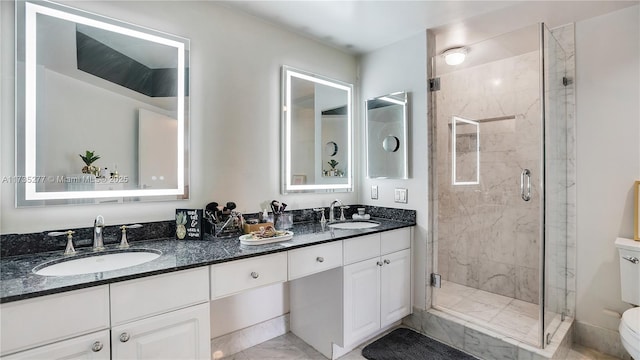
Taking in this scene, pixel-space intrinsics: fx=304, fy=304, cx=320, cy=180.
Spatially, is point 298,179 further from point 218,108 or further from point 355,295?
point 355,295

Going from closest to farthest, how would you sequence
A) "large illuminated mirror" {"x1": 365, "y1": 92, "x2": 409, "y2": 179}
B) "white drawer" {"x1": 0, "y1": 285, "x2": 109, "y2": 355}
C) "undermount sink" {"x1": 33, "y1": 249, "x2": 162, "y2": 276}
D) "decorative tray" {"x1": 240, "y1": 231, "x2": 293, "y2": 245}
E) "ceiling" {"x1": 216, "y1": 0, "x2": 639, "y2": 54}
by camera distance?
"white drawer" {"x1": 0, "y1": 285, "x2": 109, "y2": 355}, "undermount sink" {"x1": 33, "y1": 249, "x2": 162, "y2": 276}, "decorative tray" {"x1": 240, "y1": 231, "x2": 293, "y2": 245}, "ceiling" {"x1": 216, "y1": 0, "x2": 639, "y2": 54}, "large illuminated mirror" {"x1": 365, "y1": 92, "x2": 409, "y2": 179}

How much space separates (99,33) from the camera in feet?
5.19

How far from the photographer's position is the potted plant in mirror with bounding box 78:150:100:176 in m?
1.54

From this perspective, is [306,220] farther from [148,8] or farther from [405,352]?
[148,8]

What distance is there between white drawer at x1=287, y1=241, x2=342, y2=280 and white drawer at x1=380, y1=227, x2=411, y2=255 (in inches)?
16.5

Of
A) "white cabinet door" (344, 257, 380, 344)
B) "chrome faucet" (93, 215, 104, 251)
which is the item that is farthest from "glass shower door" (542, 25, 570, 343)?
"chrome faucet" (93, 215, 104, 251)

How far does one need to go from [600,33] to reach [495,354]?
2.26m

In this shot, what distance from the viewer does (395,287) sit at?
2227 mm

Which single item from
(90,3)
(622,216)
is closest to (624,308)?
(622,216)

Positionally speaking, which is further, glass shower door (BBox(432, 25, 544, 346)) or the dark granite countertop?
glass shower door (BBox(432, 25, 544, 346))

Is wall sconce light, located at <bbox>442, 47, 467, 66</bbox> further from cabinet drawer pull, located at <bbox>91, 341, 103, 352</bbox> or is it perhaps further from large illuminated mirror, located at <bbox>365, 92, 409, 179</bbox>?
cabinet drawer pull, located at <bbox>91, 341, 103, 352</bbox>

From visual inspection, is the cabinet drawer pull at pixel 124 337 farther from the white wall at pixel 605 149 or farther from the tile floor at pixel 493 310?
the white wall at pixel 605 149

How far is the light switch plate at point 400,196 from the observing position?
8.09ft

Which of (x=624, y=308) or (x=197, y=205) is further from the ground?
(x=197, y=205)
